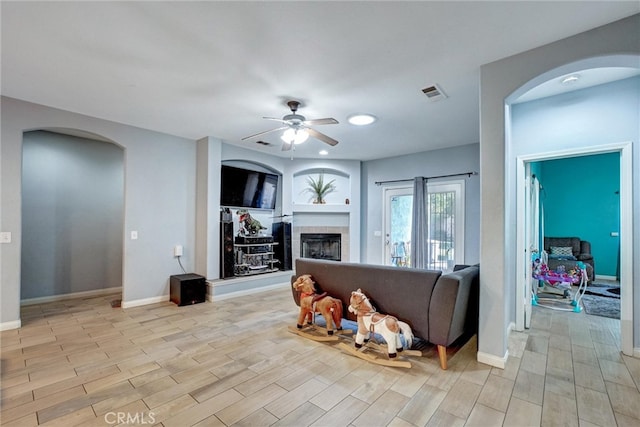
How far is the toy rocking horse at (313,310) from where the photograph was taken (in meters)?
2.98

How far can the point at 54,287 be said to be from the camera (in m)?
4.39

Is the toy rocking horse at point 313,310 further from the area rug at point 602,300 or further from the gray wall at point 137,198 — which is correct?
the area rug at point 602,300

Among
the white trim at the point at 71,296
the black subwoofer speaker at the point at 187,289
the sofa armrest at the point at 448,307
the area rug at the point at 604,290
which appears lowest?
the area rug at the point at 604,290

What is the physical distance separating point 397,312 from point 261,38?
8.63 ft

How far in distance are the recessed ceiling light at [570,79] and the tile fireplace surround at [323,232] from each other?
4.29 m

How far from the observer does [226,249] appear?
15.9ft

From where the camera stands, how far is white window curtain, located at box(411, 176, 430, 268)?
17.8 ft

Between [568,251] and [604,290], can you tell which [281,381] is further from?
[568,251]

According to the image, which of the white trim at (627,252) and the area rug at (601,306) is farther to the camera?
the area rug at (601,306)

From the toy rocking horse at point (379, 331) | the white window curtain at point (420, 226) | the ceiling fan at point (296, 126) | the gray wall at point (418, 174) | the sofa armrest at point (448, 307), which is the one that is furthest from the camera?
the white window curtain at point (420, 226)

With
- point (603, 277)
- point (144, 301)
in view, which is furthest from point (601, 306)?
point (144, 301)

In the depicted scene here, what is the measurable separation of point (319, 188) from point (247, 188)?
1655mm

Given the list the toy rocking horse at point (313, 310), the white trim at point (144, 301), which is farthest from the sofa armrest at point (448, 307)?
the white trim at point (144, 301)

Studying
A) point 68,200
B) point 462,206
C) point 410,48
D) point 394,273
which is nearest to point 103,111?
point 68,200
